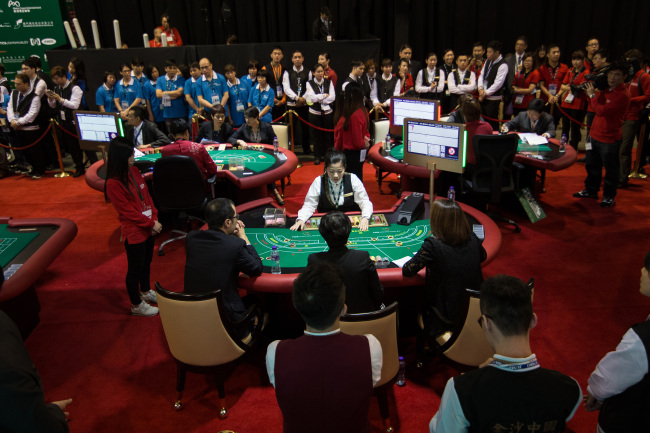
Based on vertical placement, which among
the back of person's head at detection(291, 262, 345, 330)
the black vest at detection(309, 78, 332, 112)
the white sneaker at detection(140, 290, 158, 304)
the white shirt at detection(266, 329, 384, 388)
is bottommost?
the white sneaker at detection(140, 290, 158, 304)

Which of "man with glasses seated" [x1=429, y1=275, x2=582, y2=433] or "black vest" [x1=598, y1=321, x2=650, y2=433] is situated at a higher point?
"man with glasses seated" [x1=429, y1=275, x2=582, y2=433]

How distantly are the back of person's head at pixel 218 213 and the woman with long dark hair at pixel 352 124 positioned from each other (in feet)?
9.33

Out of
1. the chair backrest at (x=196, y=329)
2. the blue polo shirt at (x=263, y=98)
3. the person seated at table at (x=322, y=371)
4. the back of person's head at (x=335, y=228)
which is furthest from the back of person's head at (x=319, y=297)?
the blue polo shirt at (x=263, y=98)

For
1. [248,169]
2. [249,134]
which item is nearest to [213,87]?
[249,134]

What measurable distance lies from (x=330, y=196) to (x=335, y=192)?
5 centimetres

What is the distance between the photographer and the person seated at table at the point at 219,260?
287cm

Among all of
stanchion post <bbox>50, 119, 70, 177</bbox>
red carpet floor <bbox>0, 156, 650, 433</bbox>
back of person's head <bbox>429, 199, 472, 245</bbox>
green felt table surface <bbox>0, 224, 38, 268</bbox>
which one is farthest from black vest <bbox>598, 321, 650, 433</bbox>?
stanchion post <bbox>50, 119, 70, 177</bbox>

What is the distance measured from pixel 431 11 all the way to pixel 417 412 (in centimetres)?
879

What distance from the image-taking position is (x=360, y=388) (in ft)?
5.58

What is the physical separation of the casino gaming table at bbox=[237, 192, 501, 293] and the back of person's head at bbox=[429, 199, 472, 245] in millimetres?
313

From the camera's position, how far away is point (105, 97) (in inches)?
323

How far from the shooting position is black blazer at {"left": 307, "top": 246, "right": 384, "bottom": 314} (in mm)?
2693

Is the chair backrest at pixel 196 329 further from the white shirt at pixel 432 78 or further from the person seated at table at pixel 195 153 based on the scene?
the white shirt at pixel 432 78

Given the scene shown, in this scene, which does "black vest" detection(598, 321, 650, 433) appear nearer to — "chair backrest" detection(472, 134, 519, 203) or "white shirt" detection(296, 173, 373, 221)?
"white shirt" detection(296, 173, 373, 221)
